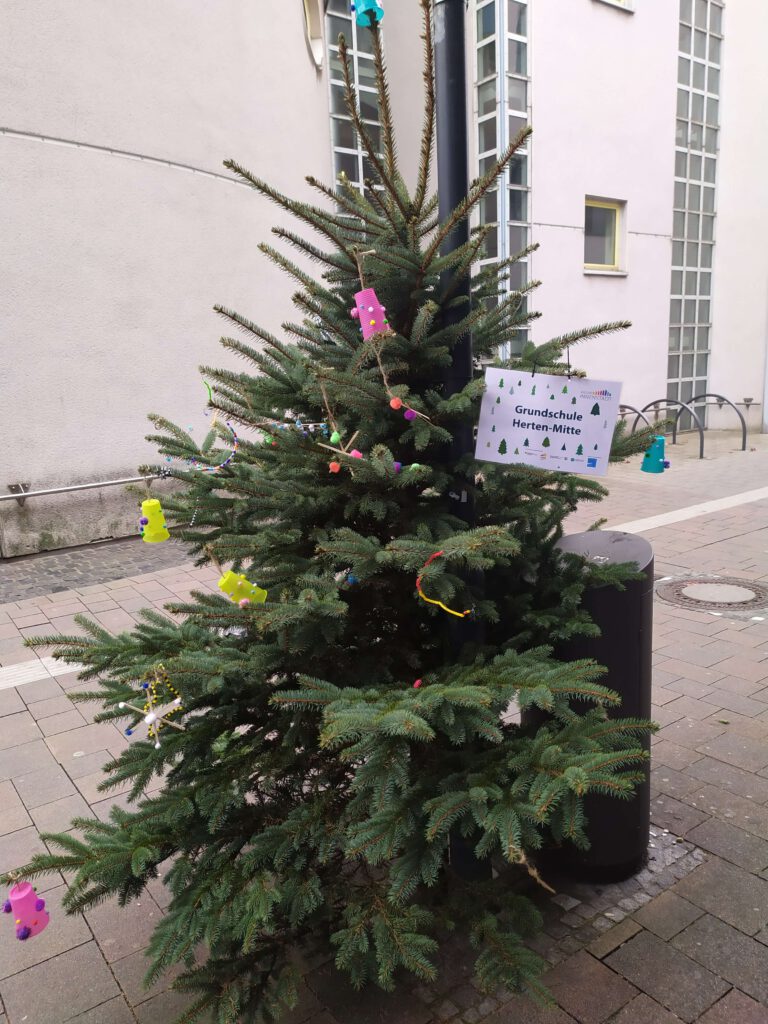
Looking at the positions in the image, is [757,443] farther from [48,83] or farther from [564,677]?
[564,677]

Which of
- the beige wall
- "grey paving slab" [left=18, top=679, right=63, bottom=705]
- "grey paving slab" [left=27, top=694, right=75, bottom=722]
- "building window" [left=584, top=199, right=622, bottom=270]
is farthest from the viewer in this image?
"building window" [left=584, top=199, right=622, bottom=270]

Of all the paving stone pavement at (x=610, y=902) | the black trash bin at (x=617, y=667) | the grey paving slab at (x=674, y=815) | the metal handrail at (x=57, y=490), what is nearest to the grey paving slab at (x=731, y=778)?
the paving stone pavement at (x=610, y=902)

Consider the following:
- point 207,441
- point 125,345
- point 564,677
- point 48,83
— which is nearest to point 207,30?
point 48,83

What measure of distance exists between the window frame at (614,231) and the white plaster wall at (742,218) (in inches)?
104

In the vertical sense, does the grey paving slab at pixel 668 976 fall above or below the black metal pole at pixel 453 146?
below

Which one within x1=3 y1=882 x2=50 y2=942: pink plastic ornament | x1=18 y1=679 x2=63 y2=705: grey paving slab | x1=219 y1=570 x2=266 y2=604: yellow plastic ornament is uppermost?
x1=219 y1=570 x2=266 y2=604: yellow plastic ornament

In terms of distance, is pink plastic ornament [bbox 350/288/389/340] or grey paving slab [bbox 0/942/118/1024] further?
grey paving slab [bbox 0/942/118/1024]

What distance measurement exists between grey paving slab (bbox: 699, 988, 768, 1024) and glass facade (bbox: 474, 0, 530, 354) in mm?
9899

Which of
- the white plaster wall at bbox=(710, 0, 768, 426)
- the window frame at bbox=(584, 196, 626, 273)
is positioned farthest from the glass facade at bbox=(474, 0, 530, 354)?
the white plaster wall at bbox=(710, 0, 768, 426)

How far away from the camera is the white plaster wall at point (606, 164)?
39.7 ft

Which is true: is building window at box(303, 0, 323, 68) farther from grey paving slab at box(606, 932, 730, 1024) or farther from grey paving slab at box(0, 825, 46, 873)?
grey paving slab at box(606, 932, 730, 1024)

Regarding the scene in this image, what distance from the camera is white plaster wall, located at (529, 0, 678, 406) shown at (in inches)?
476

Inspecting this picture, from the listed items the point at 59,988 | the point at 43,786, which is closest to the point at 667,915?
the point at 59,988

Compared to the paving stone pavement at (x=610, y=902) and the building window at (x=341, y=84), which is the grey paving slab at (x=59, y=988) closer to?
the paving stone pavement at (x=610, y=902)
